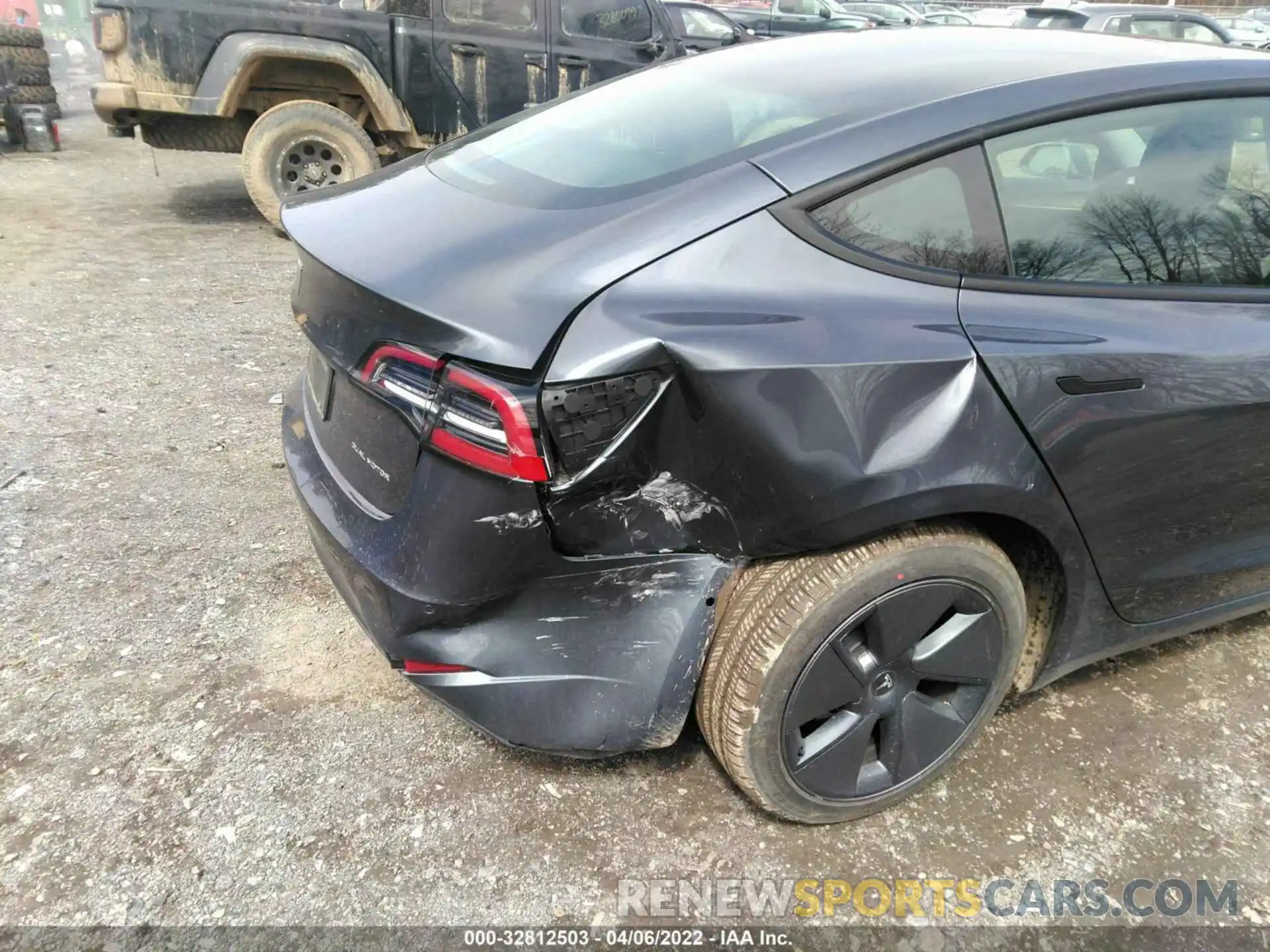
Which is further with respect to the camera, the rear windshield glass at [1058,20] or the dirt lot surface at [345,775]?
the rear windshield glass at [1058,20]

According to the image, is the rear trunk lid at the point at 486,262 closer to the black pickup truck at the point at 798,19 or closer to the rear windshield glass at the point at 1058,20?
the rear windshield glass at the point at 1058,20

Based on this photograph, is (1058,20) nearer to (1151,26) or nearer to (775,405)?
(1151,26)

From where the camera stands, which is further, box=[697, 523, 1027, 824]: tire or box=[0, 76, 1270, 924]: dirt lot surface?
box=[0, 76, 1270, 924]: dirt lot surface

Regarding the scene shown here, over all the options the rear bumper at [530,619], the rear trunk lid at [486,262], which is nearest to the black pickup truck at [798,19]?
the rear trunk lid at [486,262]

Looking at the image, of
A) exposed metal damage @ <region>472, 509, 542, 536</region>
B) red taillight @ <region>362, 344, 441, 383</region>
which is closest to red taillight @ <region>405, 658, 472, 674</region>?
exposed metal damage @ <region>472, 509, 542, 536</region>

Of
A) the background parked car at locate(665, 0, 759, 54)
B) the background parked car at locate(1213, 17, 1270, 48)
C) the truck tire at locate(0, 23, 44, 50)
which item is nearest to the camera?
the background parked car at locate(665, 0, 759, 54)

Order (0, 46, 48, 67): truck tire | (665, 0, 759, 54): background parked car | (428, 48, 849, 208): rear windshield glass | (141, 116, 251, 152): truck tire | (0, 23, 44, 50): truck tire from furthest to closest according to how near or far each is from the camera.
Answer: (0, 46, 48, 67): truck tire → (0, 23, 44, 50): truck tire → (665, 0, 759, 54): background parked car → (141, 116, 251, 152): truck tire → (428, 48, 849, 208): rear windshield glass

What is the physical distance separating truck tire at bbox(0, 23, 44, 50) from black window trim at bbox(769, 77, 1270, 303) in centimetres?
1089

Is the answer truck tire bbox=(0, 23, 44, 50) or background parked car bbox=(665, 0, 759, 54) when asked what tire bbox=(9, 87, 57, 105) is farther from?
background parked car bbox=(665, 0, 759, 54)

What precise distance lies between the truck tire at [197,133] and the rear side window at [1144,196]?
636 centimetres

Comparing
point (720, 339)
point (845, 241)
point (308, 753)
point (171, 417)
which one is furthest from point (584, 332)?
point (171, 417)

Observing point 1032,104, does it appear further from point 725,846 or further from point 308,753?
point 308,753

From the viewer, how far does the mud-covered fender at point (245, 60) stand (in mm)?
5953

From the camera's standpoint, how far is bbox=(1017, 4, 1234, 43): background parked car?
10.9 metres
